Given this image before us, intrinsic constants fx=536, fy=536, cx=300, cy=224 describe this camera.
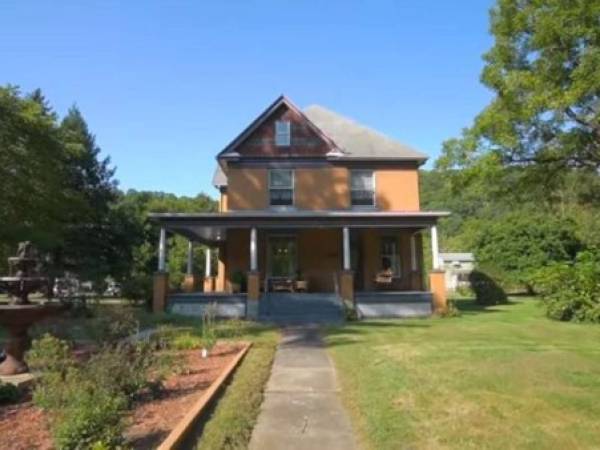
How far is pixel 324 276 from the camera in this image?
22812mm

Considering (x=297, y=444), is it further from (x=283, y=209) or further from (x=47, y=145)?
(x=47, y=145)

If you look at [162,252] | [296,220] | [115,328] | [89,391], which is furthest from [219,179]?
[89,391]

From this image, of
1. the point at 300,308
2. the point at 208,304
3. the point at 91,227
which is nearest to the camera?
the point at 300,308

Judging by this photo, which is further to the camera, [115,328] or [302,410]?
[115,328]

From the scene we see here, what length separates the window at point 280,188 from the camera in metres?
23.0

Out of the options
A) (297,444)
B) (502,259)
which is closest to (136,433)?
(297,444)

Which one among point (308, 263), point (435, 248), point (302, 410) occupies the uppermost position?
point (435, 248)

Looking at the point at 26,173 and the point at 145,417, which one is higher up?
the point at 26,173

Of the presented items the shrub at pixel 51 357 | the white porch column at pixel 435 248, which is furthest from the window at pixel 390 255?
the shrub at pixel 51 357

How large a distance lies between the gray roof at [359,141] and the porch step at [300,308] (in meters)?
6.68

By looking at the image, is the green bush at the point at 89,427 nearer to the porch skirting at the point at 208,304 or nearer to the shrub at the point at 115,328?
the shrub at the point at 115,328

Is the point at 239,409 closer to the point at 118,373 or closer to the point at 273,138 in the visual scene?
the point at 118,373

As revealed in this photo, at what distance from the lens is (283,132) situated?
23.2m

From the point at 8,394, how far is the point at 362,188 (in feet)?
58.5
